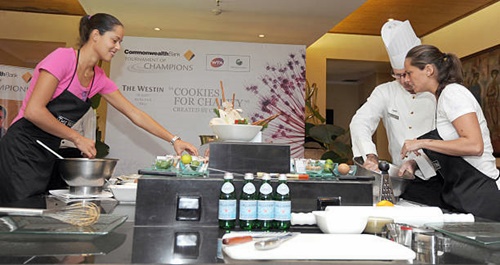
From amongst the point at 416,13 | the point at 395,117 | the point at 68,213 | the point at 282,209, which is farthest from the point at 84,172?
the point at 416,13

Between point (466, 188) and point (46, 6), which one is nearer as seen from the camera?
point (466, 188)

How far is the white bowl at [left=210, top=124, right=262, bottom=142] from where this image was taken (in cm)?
139

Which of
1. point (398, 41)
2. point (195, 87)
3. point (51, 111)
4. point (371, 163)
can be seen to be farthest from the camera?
point (195, 87)

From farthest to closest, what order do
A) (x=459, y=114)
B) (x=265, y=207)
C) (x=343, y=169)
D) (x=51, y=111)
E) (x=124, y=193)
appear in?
(x=51, y=111), (x=459, y=114), (x=124, y=193), (x=343, y=169), (x=265, y=207)

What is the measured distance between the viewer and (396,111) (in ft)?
8.14

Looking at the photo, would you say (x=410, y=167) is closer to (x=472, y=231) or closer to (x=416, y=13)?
(x=472, y=231)

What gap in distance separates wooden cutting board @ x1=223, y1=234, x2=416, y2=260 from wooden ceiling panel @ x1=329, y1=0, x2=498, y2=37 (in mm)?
4596

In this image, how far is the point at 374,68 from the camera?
7.54 metres

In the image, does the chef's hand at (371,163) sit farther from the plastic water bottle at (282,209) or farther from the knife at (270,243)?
the knife at (270,243)

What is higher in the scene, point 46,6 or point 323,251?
point 46,6

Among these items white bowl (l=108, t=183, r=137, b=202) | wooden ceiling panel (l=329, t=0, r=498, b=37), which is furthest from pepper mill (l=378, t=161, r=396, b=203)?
wooden ceiling panel (l=329, t=0, r=498, b=37)

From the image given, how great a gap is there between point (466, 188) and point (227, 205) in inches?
44.4

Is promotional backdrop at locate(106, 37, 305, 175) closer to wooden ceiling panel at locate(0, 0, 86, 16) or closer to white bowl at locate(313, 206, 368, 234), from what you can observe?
wooden ceiling panel at locate(0, 0, 86, 16)

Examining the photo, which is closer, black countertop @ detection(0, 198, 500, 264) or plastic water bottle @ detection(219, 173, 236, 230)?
black countertop @ detection(0, 198, 500, 264)
